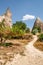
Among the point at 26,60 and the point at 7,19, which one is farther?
the point at 7,19

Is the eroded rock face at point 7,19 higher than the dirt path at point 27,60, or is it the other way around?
the eroded rock face at point 7,19

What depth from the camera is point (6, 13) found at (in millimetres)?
107188

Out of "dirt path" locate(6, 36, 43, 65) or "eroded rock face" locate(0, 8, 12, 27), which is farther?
"eroded rock face" locate(0, 8, 12, 27)

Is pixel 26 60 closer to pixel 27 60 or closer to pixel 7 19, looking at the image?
pixel 27 60

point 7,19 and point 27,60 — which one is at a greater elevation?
point 7,19

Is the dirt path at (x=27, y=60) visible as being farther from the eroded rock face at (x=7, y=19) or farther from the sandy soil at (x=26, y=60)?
the eroded rock face at (x=7, y=19)

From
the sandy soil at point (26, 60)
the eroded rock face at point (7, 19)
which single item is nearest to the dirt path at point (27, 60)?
the sandy soil at point (26, 60)

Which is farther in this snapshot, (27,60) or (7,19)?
(7,19)

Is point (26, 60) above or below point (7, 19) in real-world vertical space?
below

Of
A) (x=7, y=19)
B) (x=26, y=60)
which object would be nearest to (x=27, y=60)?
(x=26, y=60)

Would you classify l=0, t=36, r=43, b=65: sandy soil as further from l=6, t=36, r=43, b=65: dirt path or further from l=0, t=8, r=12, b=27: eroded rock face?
l=0, t=8, r=12, b=27: eroded rock face

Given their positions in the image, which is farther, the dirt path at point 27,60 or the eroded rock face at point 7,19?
the eroded rock face at point 7,19

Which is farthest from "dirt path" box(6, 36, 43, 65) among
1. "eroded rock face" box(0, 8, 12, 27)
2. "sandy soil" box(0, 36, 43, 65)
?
"eroded rock face" box(0, 8, 12, 27)

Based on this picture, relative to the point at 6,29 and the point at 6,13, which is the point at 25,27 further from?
the point at 6,29
